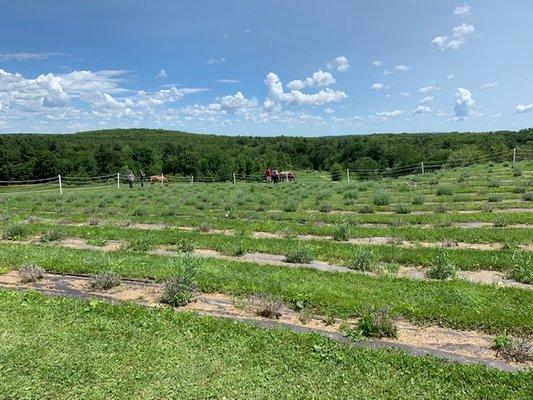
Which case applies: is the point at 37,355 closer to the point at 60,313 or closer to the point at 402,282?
the point at 60,313

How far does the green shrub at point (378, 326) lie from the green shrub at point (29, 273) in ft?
20.6

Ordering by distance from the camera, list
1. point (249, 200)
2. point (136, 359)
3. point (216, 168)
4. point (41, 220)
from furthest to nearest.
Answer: point (216, 168)
point (249, 200)
point (41, 220)
point (136, 359)

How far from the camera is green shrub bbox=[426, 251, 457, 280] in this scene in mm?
8586

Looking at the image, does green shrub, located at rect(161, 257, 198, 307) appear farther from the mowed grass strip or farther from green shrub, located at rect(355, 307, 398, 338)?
green shrub, located at rect(355, 307, 398, 338)

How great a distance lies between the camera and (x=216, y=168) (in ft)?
336

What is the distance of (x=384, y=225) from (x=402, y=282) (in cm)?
682

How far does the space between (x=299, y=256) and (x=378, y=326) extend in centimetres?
417

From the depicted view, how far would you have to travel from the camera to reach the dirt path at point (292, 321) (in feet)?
18.4

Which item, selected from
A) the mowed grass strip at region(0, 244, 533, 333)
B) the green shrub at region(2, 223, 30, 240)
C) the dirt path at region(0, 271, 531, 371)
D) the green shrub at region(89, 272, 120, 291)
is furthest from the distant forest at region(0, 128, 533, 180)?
the green shrub at region(89, 272, 120, 291)

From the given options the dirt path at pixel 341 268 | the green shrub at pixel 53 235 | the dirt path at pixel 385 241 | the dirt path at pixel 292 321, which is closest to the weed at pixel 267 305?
the dirt path at pixel 292 321

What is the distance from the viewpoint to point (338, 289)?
7.69m

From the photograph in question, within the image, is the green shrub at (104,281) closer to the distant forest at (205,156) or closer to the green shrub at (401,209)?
the green shrub at (401,209)

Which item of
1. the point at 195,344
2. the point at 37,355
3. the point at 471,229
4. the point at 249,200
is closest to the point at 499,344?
the point at 195,344

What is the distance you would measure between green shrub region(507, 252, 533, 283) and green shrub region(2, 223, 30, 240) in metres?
13.0
